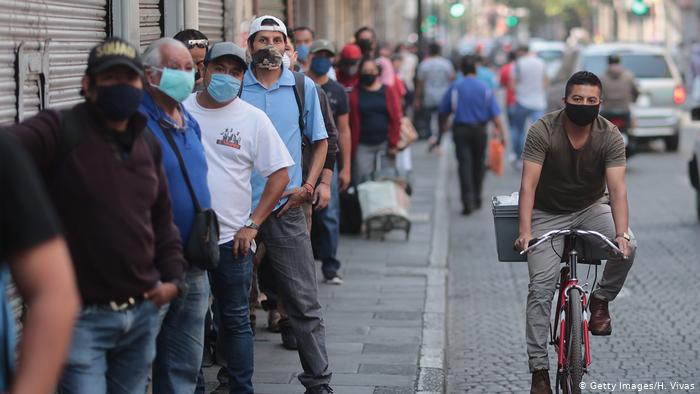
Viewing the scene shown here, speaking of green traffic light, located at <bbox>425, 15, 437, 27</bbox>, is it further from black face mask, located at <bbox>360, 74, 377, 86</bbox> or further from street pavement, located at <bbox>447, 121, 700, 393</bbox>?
black face mask, located at <bbox>360, 74, 377, 86</bbox>

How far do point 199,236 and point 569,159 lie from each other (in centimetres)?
217

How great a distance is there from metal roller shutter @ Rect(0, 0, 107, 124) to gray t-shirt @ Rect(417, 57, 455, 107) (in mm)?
16585

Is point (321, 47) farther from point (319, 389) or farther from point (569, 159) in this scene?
point (319, 389)

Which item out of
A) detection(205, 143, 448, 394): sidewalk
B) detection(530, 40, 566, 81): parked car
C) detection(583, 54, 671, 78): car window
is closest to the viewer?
detection(205, 143, 448, 394): sidewalk

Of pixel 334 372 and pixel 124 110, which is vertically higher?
pixel 124 110

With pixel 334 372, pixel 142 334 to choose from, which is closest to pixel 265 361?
pixel 334 372

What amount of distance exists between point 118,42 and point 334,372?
142 inches

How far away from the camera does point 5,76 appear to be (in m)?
5.77

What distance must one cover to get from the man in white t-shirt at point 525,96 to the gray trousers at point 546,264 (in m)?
13.3

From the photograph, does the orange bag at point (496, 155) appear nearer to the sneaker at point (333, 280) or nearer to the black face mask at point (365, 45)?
the black face mask at point (365, 45)

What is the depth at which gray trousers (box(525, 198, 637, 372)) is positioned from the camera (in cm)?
643

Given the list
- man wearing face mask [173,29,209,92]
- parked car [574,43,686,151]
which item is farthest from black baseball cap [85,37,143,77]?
parked car [574,43,686,151]

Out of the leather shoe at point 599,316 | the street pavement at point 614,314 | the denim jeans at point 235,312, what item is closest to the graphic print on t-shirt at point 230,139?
the denim jeans at point 235,312

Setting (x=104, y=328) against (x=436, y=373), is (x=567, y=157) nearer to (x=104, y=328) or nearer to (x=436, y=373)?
(x=436, y=373)
